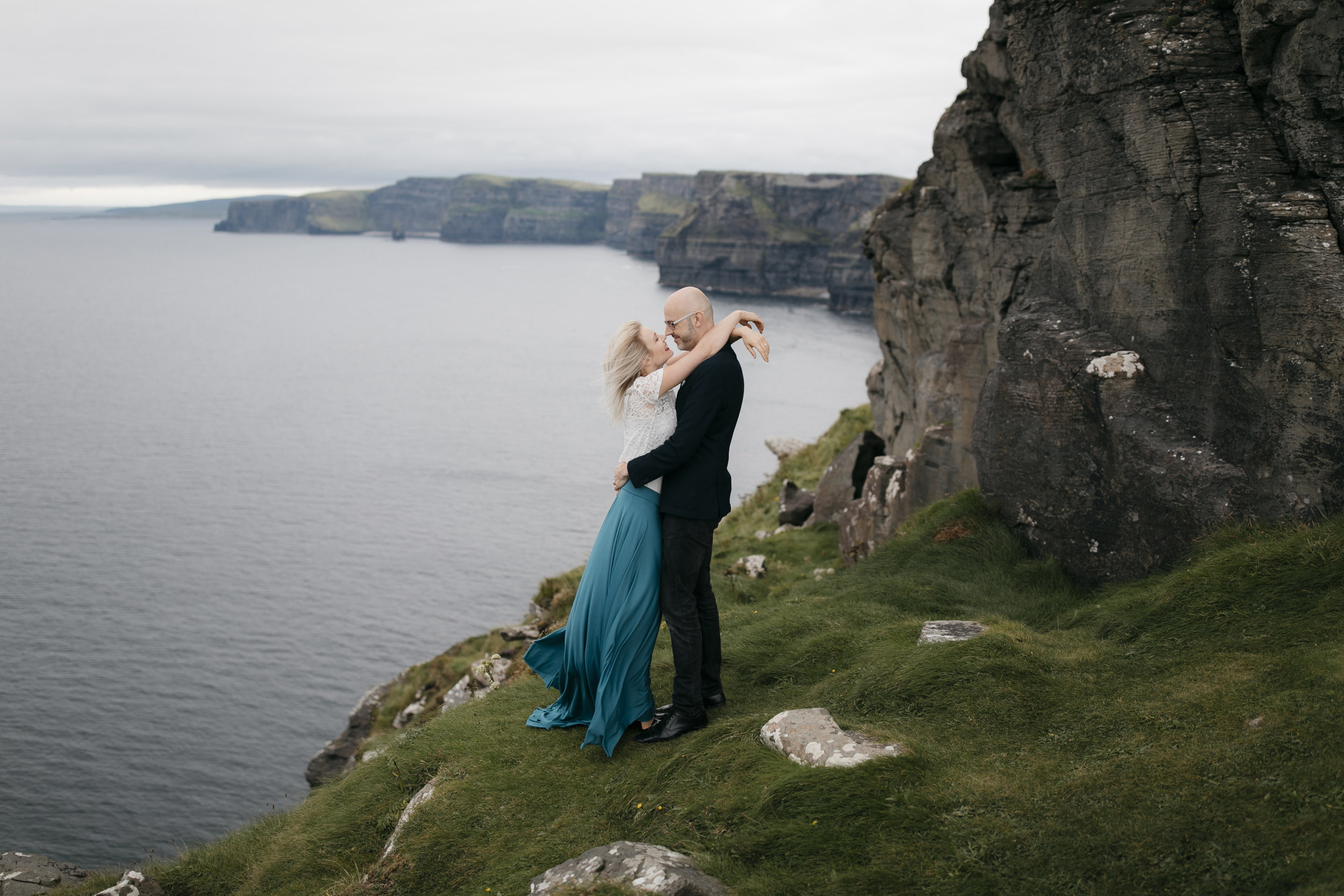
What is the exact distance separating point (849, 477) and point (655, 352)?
1280 centimetres

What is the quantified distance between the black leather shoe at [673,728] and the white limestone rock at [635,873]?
64.9 inches

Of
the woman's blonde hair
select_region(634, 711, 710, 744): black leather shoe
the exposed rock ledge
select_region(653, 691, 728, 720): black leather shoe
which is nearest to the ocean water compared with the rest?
the exposed rock ledge

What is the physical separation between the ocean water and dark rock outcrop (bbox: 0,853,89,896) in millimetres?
10437

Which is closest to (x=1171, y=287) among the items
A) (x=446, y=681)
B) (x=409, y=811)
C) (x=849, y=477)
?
(x=409, y=811)

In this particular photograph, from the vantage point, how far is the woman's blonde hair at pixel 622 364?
26.7 feet

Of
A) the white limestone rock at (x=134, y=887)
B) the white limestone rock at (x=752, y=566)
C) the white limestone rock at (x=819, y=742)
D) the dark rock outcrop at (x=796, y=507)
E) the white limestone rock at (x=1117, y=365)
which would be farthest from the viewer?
the dark rock outcrop at (x=796, y=507)

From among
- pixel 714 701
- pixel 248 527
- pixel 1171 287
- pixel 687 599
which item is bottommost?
pixel 248 527

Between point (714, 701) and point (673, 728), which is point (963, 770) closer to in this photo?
point (673, 728)

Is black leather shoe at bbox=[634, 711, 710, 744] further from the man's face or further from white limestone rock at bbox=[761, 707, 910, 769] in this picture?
the man's face

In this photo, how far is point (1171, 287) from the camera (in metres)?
10.4

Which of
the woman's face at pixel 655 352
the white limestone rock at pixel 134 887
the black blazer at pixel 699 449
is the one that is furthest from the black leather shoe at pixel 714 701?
the white limestone rock at pixel 134 887

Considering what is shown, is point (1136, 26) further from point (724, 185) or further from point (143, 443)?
point (724, 185)

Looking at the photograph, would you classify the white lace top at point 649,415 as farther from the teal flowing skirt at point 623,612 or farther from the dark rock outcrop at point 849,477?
the dark rock outcrop at point 849,477

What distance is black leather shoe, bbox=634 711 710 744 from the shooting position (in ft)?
26.4
